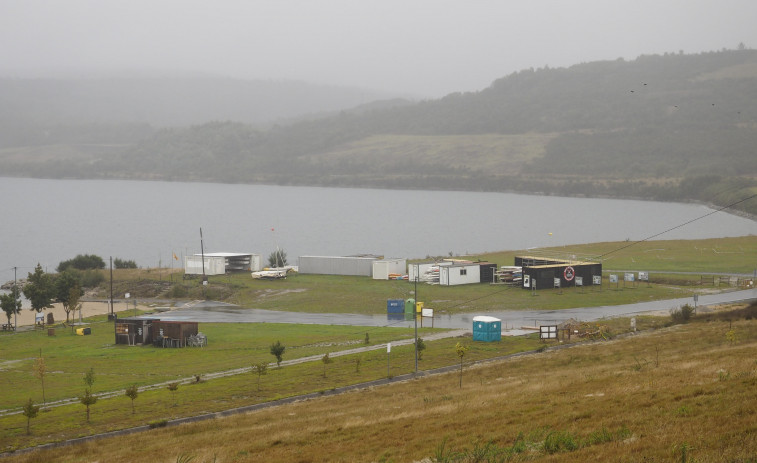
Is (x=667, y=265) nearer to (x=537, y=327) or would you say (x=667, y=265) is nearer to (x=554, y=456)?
(x=537, y=327)

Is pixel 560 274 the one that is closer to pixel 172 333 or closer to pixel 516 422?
pixel 172 333

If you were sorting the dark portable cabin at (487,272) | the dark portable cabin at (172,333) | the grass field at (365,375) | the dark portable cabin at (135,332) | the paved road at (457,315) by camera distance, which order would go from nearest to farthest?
1. the grass field at (365,375)
2. the dark portable cabin at (172,333)
3. the dark portable cabin at (135,332)
4. the paved road at (457,315)
5. the dark portable cabin at (487,272)

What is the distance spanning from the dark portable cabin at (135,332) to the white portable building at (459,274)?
2407 cm

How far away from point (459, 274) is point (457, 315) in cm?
1154

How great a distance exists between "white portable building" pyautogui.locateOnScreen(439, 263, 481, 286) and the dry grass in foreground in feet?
96.9

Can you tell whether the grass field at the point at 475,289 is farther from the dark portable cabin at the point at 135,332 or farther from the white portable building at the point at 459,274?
the dark portable cabin at the point at 135,332

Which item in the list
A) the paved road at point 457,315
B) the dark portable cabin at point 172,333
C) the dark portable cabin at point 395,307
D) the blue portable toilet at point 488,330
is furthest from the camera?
the dark portable cabin at point 395,307

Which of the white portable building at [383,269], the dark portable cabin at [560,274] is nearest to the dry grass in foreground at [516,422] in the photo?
the dark portable cabin at [560,274]

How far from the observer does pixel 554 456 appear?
50.5 ft

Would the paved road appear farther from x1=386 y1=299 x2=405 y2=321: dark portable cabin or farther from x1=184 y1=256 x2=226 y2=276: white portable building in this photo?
x1=184 y1=256 x2=226 y2=276: white portable building

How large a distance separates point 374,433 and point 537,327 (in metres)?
26.2

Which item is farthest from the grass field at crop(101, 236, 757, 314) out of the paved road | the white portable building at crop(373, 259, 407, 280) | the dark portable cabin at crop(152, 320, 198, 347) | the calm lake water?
the calm lake water

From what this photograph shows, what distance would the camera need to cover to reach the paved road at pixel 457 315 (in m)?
48.9

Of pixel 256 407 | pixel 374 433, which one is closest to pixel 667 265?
pixel 256 407
